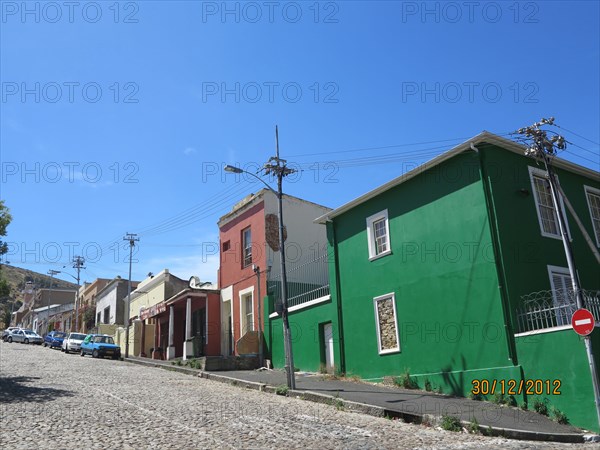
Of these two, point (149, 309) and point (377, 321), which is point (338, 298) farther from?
point (149, 309)

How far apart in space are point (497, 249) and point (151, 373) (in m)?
14.5

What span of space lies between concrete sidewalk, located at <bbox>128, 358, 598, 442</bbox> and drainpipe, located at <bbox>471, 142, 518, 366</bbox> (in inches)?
59.4

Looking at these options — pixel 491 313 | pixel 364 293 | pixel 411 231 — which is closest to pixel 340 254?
pixel 364 293

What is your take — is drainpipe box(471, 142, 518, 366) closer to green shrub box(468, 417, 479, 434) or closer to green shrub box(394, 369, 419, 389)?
green shrub box(468, 417, 479, 434)

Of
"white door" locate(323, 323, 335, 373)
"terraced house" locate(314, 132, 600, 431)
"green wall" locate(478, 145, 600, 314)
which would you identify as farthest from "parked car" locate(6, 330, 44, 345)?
"green wall" locate(478, 145, 600, 314)

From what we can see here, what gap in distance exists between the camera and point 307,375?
65.9 ft

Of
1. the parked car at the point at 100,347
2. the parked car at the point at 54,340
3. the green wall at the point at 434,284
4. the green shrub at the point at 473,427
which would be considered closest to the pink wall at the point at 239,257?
the green wall at the point at 434,284

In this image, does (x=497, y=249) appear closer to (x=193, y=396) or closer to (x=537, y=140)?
(x=537, y=140)

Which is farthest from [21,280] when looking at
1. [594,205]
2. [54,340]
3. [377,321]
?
[594,205]

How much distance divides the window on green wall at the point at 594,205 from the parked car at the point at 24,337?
43362mm

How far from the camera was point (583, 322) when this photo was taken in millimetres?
11133

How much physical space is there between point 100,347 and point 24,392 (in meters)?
17.6

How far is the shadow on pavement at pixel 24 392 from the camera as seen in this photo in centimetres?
1316

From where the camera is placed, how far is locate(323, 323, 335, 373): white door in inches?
795
